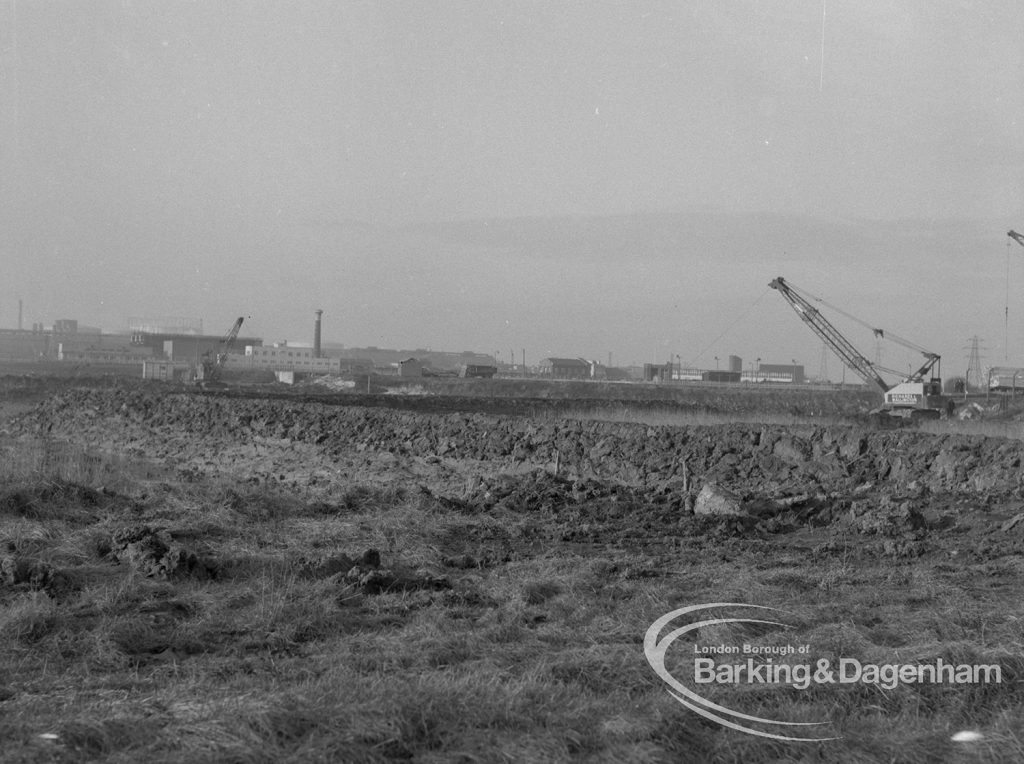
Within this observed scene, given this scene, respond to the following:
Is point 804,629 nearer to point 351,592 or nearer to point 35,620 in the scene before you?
point 351,592

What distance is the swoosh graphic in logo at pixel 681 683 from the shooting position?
4.87 m

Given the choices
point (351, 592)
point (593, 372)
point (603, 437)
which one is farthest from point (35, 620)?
point (593, 372)

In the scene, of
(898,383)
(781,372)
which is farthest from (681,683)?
(781,372)

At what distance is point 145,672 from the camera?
5551mm

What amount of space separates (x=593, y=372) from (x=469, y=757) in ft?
400

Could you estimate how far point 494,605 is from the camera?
7.43 m

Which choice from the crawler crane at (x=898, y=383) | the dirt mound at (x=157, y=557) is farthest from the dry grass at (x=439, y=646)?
the crawler crane at (x=898, y=383)

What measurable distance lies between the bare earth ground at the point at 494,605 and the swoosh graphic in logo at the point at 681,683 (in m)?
0.07

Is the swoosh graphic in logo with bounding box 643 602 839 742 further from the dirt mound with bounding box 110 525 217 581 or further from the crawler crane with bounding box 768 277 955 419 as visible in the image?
the crawler crane with bounding box 768 277 955 419

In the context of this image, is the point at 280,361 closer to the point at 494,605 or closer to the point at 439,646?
the point at 494,605

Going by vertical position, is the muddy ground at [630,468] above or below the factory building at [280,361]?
below

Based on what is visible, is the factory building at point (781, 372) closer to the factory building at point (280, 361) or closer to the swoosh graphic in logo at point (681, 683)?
the factory building at point (280, 361)

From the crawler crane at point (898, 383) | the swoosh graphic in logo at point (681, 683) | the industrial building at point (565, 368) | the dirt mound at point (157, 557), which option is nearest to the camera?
the swoosh graphic in logo at point (681, 683)

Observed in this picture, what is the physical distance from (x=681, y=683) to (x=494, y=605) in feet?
7.49
